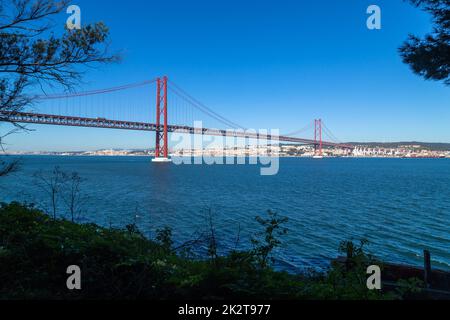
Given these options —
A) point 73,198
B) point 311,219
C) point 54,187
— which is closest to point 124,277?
point 73,198

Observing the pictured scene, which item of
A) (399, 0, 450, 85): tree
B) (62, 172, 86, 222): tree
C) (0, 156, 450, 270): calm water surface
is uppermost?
(399, 0, 450, 85): tree

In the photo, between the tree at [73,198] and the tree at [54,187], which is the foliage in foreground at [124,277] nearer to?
the tree at [54,187]

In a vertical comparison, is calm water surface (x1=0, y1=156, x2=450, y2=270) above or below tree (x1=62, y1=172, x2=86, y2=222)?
below

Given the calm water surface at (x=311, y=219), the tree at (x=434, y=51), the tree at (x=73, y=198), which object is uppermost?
the tree at (x=434, y=51)

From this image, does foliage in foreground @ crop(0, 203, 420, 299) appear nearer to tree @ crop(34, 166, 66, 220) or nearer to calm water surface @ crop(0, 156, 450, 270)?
tree @ crop(34, 166, 66, 220)

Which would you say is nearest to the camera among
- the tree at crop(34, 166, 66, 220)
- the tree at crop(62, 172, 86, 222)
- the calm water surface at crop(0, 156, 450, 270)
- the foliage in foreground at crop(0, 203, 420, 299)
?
the foliage in foreground at crop(0, 203, 420, 299)

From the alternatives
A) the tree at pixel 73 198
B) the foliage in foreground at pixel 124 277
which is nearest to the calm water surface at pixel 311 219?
the tree at pixel 73 198

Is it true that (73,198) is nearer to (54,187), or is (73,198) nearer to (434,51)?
(54,187)

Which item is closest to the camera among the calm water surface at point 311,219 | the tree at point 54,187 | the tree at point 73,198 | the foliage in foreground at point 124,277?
the foliage in foreground at point 124,277

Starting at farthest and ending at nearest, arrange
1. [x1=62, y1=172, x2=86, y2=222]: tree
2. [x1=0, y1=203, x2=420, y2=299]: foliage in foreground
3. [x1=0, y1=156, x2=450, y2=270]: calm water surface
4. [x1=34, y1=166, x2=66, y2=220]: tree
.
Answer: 1. [x1=0, y1=156, x2=450, y2=270]: calm water surface
2. [x1=62, y1=172, x2=86, y2=222]: tree
3. [x1=34, y1=166, x2=66, y2=220]: tree
4. [x1=0, y1=203, x2=420, y2=299]: foliage in foreground

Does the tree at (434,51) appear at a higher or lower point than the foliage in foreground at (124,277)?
higher

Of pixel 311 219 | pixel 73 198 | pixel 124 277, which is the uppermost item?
pixel 73 198

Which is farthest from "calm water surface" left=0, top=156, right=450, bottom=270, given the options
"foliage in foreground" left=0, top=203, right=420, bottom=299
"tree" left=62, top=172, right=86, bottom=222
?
"foliage in foreground" left=0, top=203, right=420, bottom=299

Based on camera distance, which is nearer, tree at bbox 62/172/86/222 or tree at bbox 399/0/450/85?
tree at bbox 399/0/450/85
